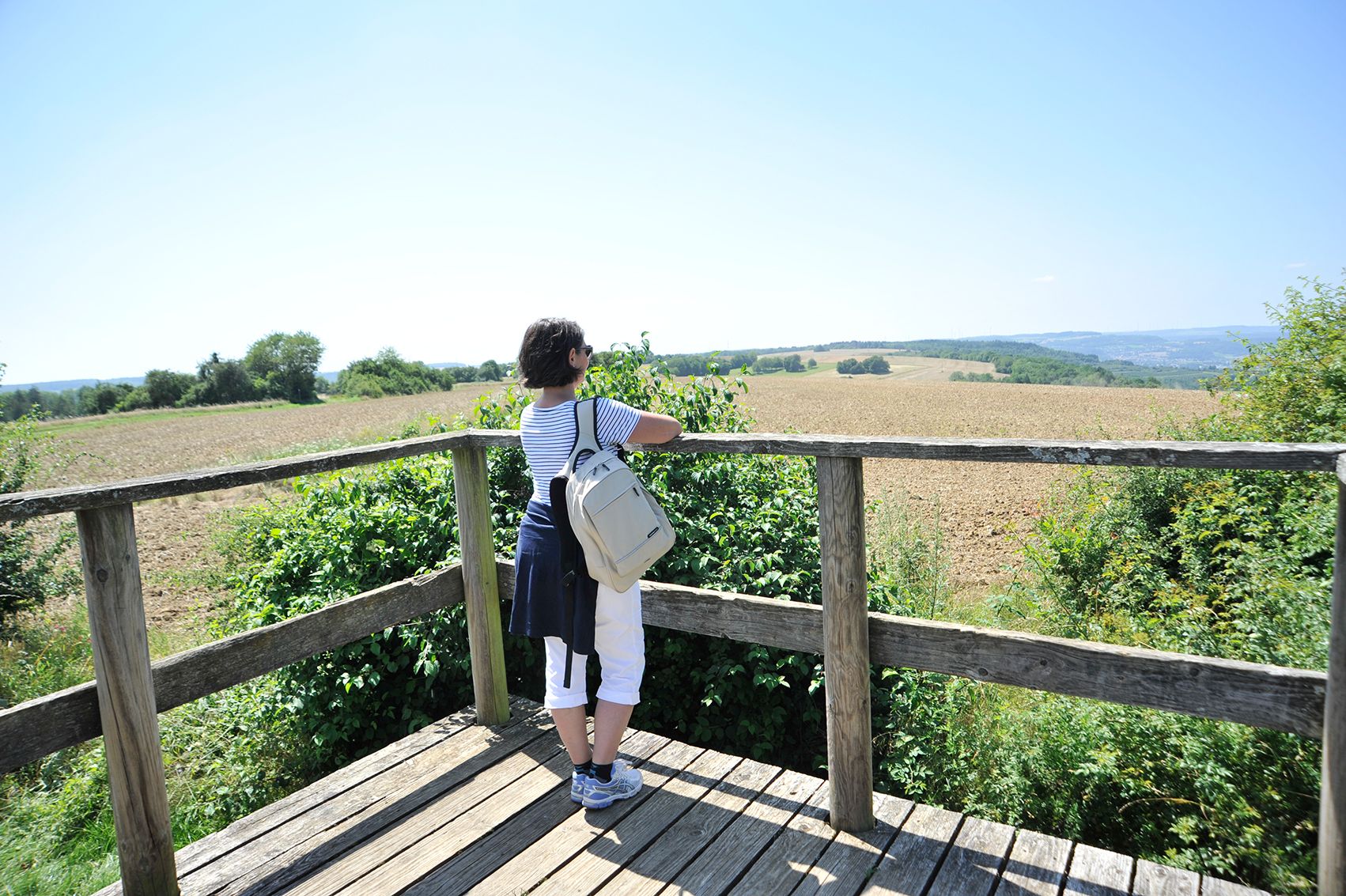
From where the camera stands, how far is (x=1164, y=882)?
2.38 metres

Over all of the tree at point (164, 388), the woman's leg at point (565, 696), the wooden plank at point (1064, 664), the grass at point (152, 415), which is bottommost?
the woman's leg at point (565, 696)

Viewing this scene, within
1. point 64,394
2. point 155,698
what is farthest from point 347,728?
point 64,394

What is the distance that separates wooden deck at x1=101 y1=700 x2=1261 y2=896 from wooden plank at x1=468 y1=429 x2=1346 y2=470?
130 cm

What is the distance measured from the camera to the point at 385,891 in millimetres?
2559

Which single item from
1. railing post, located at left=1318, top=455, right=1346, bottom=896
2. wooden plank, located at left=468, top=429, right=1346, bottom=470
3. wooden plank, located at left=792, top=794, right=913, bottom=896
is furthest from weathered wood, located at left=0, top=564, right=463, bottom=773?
railing post, located at left=1318, top=455, right=1346, bottom=896

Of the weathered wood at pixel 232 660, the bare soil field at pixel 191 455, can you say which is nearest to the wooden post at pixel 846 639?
the weathered wood at pixel 232 660

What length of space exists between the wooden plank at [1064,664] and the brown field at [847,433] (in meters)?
4.86

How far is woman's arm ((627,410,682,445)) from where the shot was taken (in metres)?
2.75

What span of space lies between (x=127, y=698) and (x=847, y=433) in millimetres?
19834

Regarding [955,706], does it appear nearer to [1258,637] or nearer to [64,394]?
[1258,637]

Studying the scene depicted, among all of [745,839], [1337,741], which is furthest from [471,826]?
[1337,741]

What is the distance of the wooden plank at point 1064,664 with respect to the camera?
2070 millimetres

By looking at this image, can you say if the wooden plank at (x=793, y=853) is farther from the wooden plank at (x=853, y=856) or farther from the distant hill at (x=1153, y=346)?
the distant hill at (x=1153, y=346)

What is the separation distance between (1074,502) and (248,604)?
752cm
